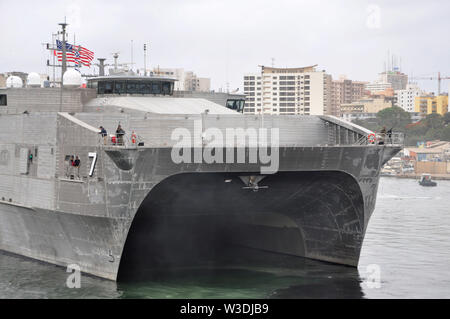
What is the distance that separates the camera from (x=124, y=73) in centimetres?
3609

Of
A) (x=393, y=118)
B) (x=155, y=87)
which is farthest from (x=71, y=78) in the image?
(x=393, y=118)

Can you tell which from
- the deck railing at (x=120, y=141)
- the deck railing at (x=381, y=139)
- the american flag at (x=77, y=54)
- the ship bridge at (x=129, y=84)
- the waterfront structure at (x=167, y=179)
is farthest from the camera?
the american flag at (x=77, y=54)

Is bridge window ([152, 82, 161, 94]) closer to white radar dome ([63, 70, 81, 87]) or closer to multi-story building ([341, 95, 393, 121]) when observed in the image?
white radar dome ([63, 70, 81, 87])

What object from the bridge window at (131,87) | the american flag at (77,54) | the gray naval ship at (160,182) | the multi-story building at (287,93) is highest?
the multi-story building at (287,93)

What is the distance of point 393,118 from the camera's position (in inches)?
6014

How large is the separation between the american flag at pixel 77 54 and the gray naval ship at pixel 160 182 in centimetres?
689

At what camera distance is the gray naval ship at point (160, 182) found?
28.0m

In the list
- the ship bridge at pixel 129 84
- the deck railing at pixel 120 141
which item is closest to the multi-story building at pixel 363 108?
the ship bridge at pixel 129 84

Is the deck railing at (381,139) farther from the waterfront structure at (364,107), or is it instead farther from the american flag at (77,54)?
the waterfront structure at (364,107)

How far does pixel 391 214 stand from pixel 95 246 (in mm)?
38532

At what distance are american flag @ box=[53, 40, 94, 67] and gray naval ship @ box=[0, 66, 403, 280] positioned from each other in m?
6.89

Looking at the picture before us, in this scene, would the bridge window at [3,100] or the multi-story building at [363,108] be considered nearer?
the bridge window at [3,100]

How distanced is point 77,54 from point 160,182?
1713 centimetres

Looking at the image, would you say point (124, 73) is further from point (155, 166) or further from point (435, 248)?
point (435, 248)
